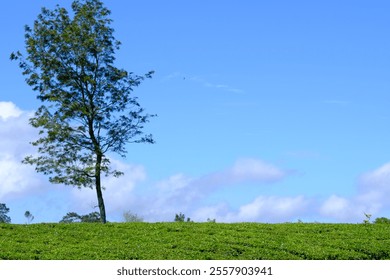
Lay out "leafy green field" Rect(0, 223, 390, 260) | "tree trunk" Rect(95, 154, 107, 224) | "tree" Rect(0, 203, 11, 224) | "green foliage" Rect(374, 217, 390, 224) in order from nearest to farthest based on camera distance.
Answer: "leafy green field" Rect(0, 223, 390, 260) < "green foliage" Rect(374, 217, 390, 224) < "tree trunk" Rect(95, 154, 107, 224) < "tree" Rect(0, 203, 11, 224)

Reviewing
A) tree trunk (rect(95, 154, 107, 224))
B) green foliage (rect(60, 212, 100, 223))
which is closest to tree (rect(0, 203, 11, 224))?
green foliage (rect(60, 212, 100, 223))

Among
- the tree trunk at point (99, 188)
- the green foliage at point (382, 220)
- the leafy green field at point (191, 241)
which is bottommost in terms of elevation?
the leafy green field at point (191, 241)

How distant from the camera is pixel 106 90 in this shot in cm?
3856

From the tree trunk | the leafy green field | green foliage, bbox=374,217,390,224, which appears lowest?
the leafy green field

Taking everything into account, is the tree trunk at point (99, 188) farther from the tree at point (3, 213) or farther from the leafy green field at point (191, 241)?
the tree at point (3, 213)

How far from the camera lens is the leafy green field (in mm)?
22859

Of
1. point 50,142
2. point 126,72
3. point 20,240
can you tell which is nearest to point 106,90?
point 126,72

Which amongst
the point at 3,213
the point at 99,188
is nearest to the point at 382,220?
the point at 99,188

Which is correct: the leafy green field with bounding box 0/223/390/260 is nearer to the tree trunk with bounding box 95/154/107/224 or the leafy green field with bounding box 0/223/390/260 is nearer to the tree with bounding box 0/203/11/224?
the tree trunk with bounding box 95/154/107/224

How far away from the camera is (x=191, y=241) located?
25250mm

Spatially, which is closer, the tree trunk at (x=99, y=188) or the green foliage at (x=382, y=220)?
the green foliage at (x=382, y=220)

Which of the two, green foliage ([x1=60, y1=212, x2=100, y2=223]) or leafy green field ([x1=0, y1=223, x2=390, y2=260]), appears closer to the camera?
leafy green field ([x1=0, y1=223, x2=390, y2=260])

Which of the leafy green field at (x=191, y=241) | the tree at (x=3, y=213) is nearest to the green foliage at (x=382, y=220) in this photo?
the leafy green field at (x=191, y=241)

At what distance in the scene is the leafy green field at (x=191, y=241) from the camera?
22.9 meters
